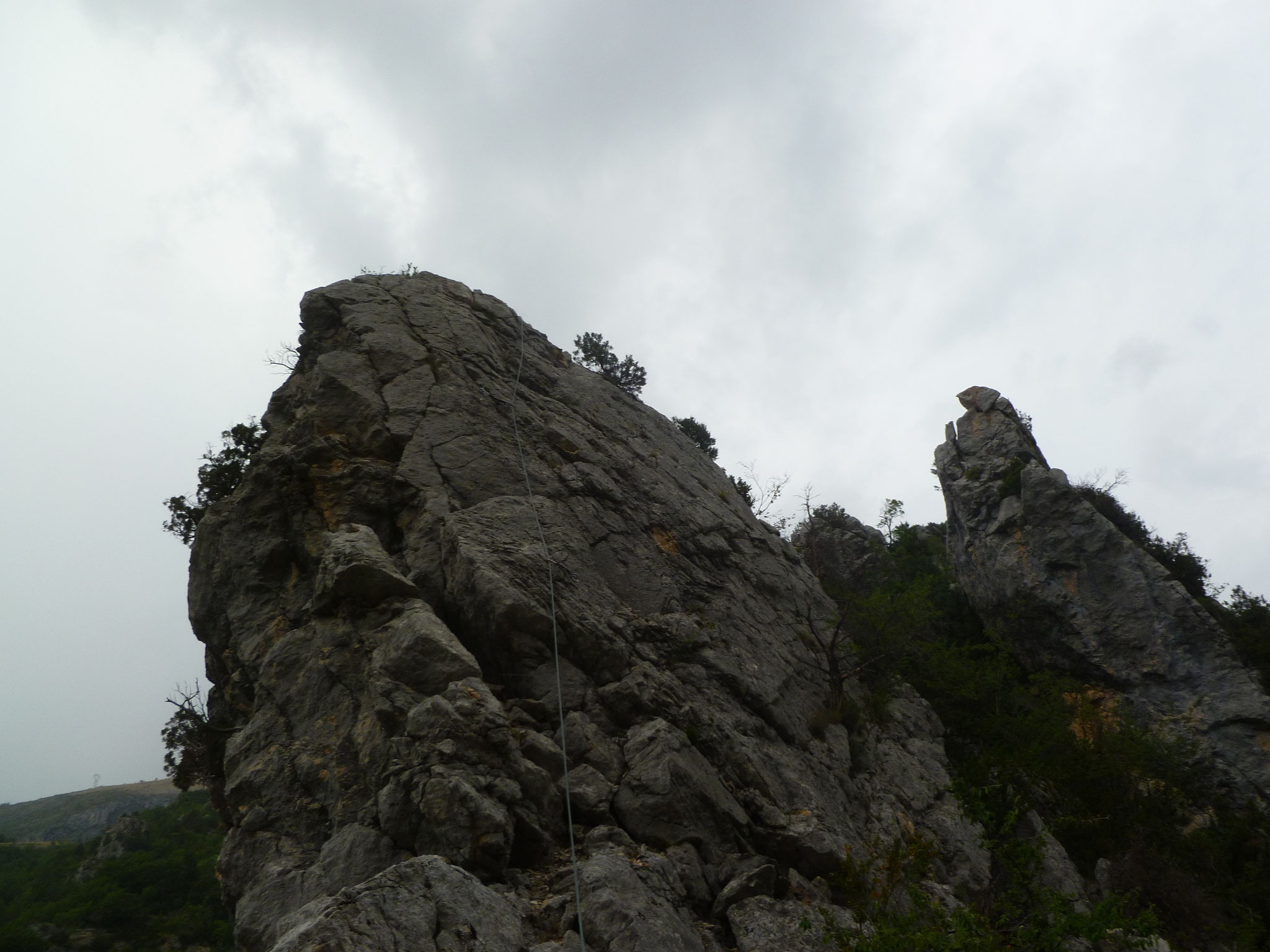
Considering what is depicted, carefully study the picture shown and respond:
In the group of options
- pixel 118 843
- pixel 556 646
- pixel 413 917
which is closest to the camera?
pixel 413 917

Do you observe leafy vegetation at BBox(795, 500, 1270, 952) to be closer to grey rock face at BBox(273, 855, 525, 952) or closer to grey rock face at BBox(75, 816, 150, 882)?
grey rock face at BBox(273, 855, 525, 952)

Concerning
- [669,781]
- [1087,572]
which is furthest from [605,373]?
[669,781]

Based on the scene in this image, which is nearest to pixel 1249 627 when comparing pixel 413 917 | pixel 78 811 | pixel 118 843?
pixel 413 917

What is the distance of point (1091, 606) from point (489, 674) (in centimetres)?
2553

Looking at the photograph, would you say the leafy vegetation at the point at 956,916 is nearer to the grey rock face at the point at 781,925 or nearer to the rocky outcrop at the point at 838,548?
the grey rock face at the point at 781,925

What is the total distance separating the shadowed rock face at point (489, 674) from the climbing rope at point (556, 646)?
143 mm

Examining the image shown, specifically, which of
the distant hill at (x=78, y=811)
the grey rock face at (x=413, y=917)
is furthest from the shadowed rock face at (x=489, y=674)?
the distant hill at (x=78, y=811)

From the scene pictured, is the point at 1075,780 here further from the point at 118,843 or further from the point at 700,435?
the point at 118,843

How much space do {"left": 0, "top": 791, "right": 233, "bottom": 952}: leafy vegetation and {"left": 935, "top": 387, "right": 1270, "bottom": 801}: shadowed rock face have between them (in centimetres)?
3313

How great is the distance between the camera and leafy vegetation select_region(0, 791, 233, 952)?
100 feet

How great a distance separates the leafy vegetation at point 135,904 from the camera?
3056cm

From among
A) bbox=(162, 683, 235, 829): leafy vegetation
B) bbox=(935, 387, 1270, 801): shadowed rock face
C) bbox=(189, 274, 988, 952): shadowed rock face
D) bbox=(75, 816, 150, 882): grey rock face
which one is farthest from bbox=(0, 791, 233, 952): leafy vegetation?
bbox=(935, 387, 1270, 801): shadowed rock face

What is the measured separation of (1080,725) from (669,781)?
19828mm

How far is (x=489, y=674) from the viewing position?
40.4ft
